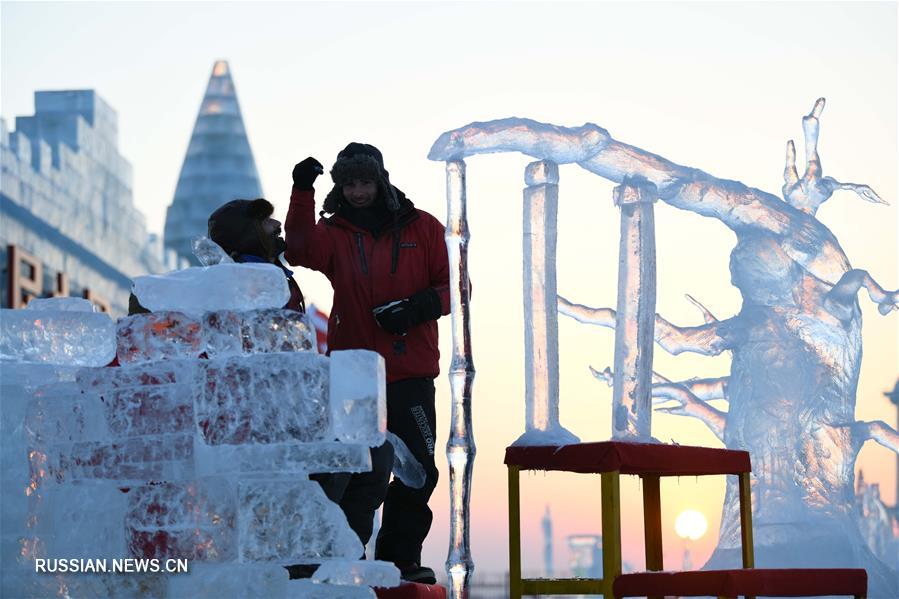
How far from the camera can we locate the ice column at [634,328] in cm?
483

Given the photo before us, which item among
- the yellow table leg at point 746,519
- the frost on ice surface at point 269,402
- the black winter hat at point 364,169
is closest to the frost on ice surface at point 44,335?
the frost on ice surface at point 269,402

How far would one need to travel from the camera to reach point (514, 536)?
13.6ft

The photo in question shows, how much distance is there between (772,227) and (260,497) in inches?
170

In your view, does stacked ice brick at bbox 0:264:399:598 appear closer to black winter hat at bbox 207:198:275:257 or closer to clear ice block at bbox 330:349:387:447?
clear ice block at bbox 330:349:387:447

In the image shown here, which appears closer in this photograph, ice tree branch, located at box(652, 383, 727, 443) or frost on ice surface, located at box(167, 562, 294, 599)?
frost on ice surface, located at box(167, 562, 294, 599)

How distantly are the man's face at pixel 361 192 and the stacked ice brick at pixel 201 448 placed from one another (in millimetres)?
853

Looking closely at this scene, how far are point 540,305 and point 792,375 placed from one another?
10.0 feet

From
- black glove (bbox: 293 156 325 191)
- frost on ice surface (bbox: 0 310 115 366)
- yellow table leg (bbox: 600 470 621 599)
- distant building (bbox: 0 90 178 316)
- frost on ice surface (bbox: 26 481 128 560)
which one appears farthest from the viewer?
distant building (bbox: 0 90 178 316)

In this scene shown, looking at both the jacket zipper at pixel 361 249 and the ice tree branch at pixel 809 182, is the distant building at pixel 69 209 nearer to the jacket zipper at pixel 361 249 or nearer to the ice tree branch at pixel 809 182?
the ice tree branch at pixel 809 182

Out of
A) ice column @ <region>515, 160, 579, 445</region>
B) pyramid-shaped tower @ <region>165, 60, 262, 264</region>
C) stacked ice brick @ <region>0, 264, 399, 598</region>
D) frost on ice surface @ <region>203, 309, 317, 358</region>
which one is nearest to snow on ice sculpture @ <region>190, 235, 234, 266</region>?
stacked ice brick @ <region>0, 264, 399, 598</region>

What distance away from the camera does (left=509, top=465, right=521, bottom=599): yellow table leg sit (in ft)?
13.4

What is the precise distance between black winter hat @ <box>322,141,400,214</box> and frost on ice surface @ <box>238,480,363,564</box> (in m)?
1.16

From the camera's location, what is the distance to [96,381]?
10.8 feet

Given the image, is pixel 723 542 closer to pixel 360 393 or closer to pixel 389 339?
pixel 389 339
